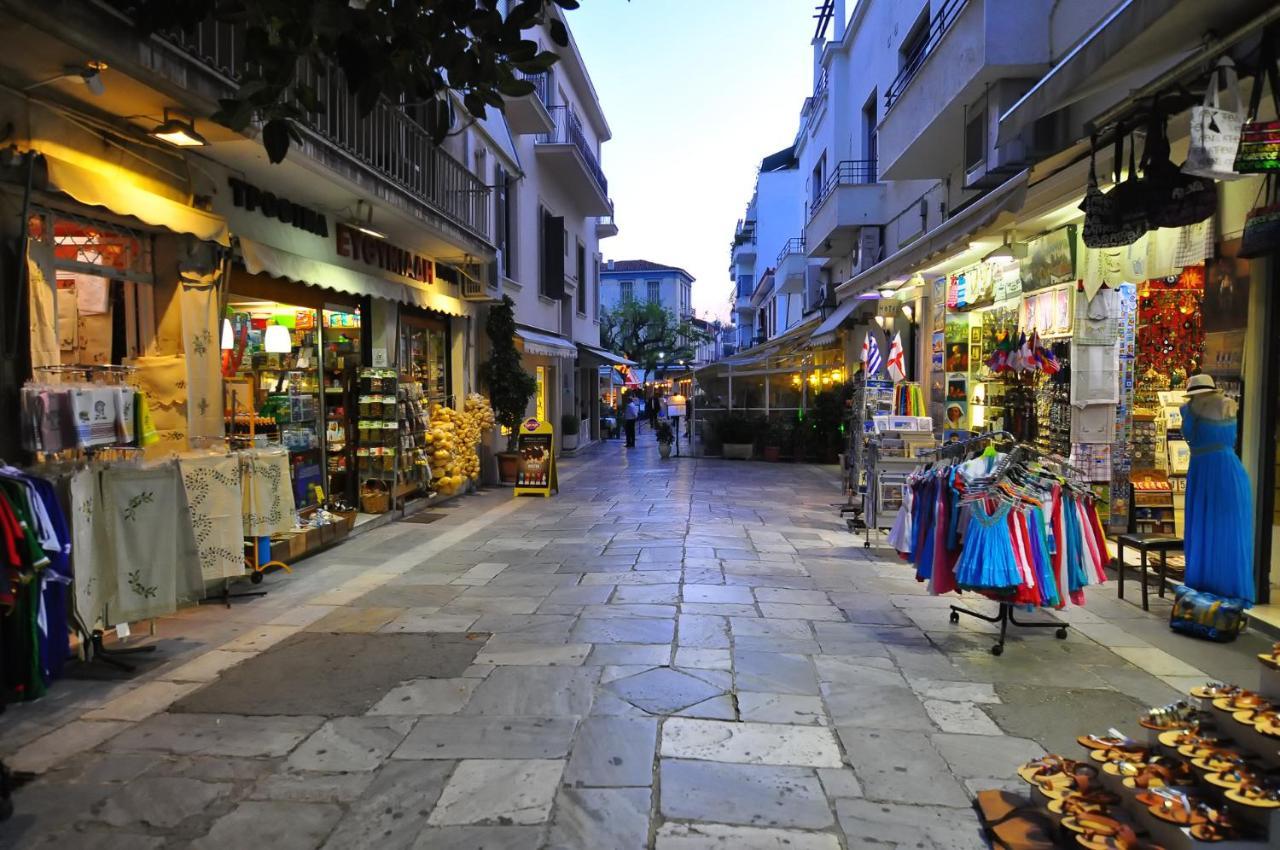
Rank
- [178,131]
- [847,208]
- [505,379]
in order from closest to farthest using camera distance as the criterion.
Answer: [178,131]
[505,379]
[847,208]

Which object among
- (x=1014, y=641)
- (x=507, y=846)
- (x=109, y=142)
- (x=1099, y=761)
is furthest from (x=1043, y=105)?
(x=109, y=142)

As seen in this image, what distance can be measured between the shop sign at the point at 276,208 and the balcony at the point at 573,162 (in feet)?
28.7

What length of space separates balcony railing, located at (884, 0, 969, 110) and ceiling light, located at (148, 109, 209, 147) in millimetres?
8418

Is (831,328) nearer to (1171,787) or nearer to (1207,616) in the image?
(1207,616)

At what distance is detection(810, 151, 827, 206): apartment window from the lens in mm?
21473

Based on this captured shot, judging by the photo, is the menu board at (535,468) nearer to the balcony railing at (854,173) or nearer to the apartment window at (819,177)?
the balcony railing at (854,173)

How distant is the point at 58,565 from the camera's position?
3838 mm

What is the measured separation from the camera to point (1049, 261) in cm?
779

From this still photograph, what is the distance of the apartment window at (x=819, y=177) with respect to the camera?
21.5 m

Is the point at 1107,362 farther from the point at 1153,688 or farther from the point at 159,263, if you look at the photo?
the point at 159,263

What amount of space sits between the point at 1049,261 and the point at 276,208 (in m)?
7.91

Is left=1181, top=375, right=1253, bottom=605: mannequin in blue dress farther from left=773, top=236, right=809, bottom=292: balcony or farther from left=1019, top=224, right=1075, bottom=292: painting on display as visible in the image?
left=773, top=236, right=809, bottom=292: balcony

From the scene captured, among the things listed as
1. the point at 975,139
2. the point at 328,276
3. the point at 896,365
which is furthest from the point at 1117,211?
the point at 328,276

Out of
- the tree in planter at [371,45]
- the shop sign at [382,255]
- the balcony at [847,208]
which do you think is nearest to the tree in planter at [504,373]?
the shop sign at [382,255]
